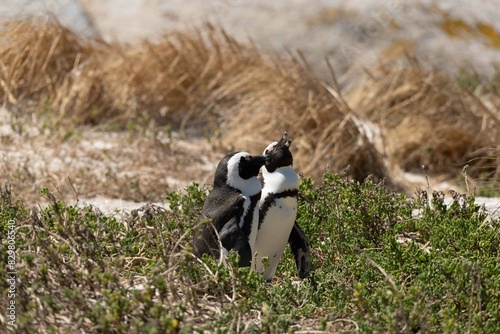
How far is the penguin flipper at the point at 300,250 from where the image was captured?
509 centimetres

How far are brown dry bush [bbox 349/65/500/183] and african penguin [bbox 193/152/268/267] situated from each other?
→ 454cm

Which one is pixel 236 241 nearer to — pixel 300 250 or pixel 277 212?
pixel 277 212

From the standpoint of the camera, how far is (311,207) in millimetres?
5844

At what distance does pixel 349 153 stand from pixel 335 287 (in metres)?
4.20

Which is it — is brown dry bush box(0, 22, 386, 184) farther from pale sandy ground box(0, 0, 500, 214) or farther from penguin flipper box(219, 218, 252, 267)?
penguin flipper box(219, 218, 252, 267)

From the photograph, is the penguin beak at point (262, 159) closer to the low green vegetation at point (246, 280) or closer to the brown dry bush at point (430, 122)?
the low green vegetation at point (246, 280)

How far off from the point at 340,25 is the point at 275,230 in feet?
24.3

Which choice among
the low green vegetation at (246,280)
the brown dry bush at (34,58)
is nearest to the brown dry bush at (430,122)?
the brown dry bush at (34,58)

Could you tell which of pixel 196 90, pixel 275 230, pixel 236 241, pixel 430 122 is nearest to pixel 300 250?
pixel 275 230

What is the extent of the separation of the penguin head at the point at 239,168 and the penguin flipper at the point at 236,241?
257 mm

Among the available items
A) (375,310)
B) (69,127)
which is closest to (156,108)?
(69,127)

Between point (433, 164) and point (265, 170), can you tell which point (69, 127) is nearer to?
point (433, 164)

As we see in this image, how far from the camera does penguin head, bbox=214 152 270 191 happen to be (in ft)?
16.2

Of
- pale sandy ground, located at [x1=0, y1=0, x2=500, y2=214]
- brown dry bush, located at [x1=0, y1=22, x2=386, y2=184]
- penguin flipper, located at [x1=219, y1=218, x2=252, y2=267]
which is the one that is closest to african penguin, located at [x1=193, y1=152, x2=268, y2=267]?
penguin flipper, located at [x1=219, y1=218, x2=252, y2=267]
